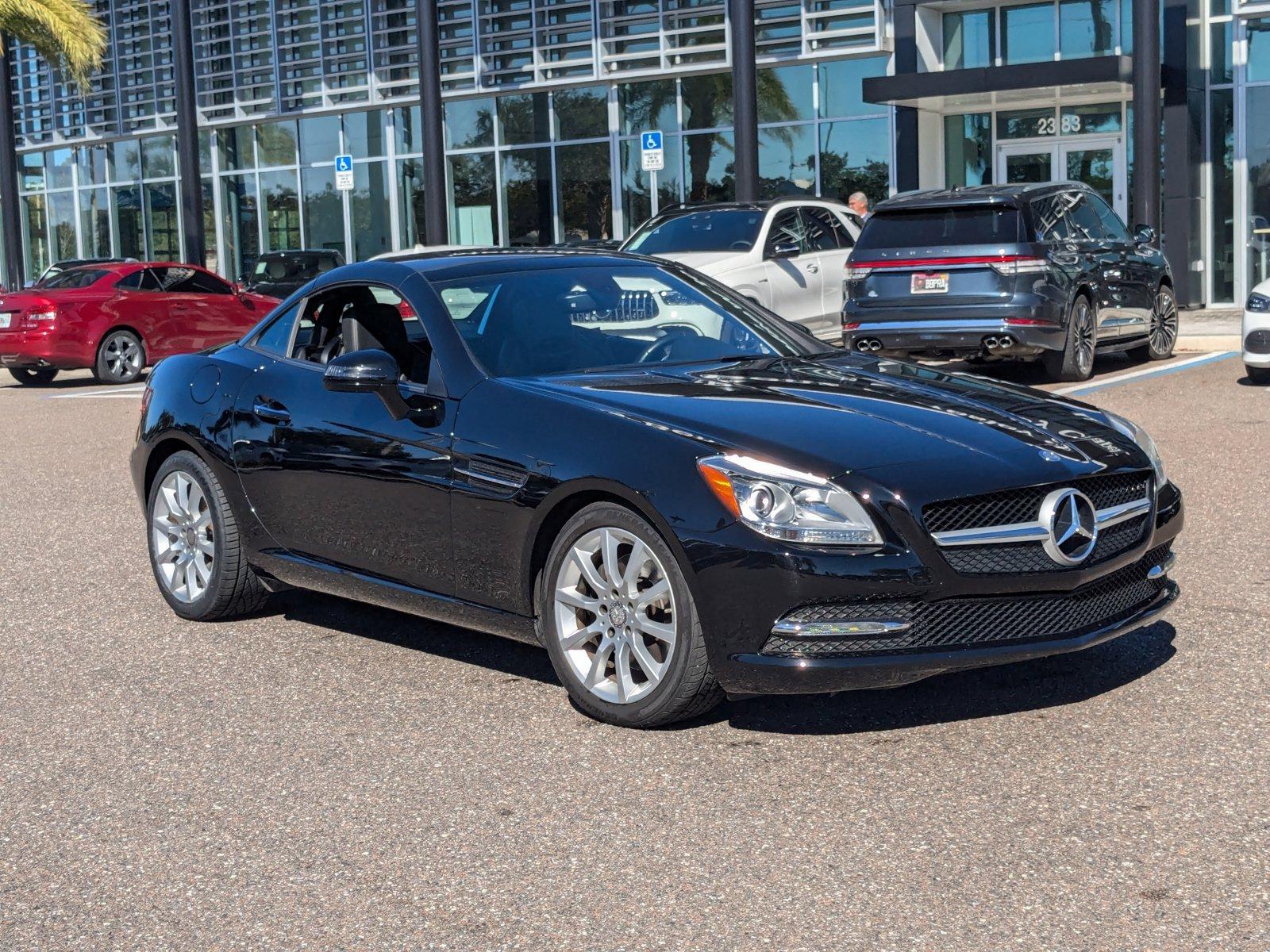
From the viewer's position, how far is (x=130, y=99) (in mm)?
40469

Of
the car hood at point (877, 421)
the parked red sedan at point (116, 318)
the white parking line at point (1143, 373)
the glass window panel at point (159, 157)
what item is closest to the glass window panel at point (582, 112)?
the parked red sedan at point (116, 318)

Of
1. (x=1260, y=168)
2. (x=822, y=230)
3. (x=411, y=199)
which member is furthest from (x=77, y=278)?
(x=1260, y=168)

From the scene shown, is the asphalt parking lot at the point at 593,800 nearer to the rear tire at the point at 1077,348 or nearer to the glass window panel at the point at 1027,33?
the rear tire at the point at 1077,348

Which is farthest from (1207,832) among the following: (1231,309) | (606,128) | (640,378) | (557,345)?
(606,128)

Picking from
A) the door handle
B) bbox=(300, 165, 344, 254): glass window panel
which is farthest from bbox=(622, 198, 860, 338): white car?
bbox=(300, 165, 344, 254): glass window panel

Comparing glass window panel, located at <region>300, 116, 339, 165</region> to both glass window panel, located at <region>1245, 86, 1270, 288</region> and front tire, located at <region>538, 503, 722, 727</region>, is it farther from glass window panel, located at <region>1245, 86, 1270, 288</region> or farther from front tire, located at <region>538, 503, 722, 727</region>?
front tire, located at <region>538, 503, 722, 727</region>

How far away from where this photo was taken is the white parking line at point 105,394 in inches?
750

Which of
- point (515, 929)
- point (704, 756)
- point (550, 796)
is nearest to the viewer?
point (515, 929)

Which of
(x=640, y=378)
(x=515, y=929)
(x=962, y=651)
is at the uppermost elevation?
(x=640, y=378)

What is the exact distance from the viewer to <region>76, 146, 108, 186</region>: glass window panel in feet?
138

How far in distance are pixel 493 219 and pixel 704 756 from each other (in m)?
28.8

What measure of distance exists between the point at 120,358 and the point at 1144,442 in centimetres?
1763

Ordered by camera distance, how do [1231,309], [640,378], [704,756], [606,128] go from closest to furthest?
[704,756] → [640,378] → [1231,309] → [606,128]

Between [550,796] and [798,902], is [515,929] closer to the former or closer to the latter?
[798,902]
